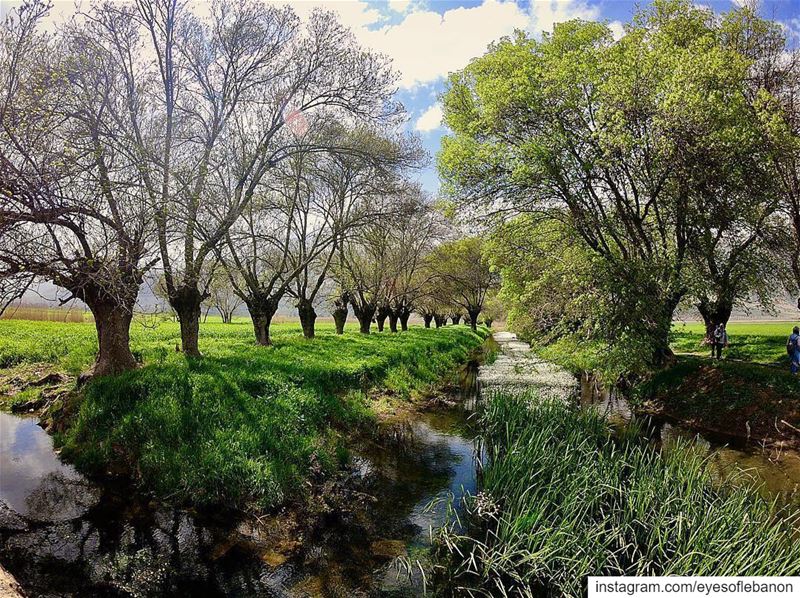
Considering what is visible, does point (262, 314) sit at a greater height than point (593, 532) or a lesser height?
greater

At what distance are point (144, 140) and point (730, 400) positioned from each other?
19412 mm

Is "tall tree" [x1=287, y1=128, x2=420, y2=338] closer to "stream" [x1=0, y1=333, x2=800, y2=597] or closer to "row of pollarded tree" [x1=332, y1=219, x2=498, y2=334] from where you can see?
"row of pollarded tree" [x1=332, y1=219, x2=498, y2=334]

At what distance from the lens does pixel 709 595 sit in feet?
15.3

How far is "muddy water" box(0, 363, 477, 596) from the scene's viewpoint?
590 centimetres

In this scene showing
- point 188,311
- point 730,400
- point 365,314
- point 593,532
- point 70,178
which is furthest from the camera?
point 365,314

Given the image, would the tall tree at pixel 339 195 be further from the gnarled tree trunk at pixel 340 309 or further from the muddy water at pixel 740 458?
the muddy water at pixel 740 458

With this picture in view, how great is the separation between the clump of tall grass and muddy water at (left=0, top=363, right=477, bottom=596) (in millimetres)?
987

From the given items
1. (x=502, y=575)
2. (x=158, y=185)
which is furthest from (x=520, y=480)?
(x=158, y=185)

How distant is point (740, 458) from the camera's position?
1165 centimetres

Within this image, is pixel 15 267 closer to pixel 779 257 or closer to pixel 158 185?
Result: pixel 158 185

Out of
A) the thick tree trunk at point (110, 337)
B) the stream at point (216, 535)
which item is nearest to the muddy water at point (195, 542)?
the stream at point (216, 535)

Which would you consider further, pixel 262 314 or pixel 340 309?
pixel 340 309

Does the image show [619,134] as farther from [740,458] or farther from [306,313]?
[306,313]

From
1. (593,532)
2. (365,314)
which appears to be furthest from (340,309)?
(593,532)
